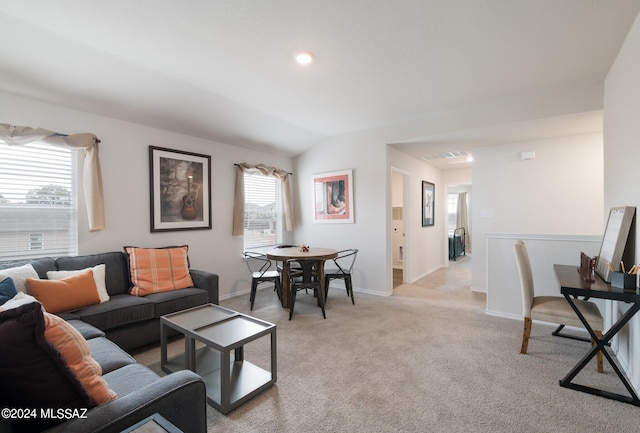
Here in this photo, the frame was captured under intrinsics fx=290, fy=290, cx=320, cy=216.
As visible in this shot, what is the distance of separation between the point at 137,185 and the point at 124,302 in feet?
5.05

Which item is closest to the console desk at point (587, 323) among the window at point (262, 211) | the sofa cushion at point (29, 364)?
the sofa cushion at point (29, 364)

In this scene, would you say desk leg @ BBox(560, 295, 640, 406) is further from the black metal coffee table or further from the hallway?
the black metal coffee table

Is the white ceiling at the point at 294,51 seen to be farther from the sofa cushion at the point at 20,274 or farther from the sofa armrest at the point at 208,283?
the sofa armrest at the point at 208,283

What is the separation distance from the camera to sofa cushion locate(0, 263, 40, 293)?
229 centimetres

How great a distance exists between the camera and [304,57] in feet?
8.62

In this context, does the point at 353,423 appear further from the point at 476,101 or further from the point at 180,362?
the point at 476,101

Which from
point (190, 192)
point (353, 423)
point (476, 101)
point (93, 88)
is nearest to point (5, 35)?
point (93, 88)

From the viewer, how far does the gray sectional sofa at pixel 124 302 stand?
2506 millimetres

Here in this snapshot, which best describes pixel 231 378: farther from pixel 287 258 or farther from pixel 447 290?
pixel 447 290

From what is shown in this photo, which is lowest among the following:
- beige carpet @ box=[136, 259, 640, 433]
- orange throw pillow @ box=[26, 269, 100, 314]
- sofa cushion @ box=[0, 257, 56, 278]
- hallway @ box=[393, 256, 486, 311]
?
beige carpet @ box=[136, 259, 640, 433]

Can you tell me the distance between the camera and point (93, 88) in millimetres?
2879

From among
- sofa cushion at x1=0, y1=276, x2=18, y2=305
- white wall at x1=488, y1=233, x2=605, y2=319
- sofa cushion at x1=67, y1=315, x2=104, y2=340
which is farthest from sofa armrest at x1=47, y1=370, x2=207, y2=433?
white wall at x1=488, y1=233, x2=605, y2=319

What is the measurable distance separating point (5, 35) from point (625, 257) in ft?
17.2

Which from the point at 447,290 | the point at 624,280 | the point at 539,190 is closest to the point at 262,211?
the point at 447,290
